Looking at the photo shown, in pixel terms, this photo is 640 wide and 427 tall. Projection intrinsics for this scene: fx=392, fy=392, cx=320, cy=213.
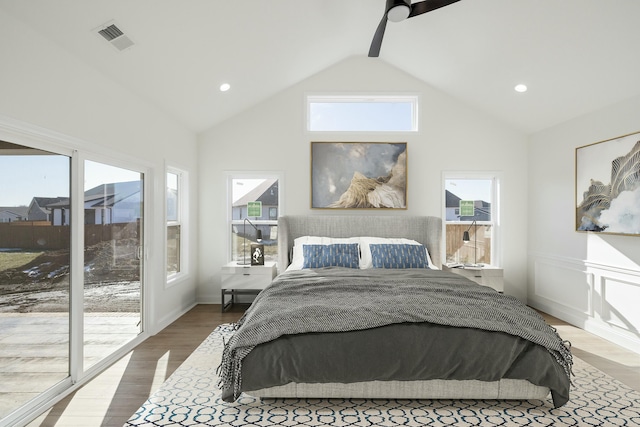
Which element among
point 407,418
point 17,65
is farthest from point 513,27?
point 17,65

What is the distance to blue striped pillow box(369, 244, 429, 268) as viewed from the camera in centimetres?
442

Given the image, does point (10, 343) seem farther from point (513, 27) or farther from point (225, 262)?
point (513, 27)

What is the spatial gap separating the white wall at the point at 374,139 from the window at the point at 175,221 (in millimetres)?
339

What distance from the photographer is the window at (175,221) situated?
15.6ft

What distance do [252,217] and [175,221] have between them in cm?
100

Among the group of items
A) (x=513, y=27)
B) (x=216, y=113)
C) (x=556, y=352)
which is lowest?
(x=556, y=352)

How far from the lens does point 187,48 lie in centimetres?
332

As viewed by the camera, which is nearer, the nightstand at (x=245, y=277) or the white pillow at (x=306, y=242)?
the white pillow at (x=306, y=242)

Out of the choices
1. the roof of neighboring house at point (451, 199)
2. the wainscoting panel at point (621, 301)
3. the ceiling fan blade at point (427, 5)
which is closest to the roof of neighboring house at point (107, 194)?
the ceiling fan blade at point (427, 5)

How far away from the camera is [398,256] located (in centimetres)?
445

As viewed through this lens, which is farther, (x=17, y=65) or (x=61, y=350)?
(x=61, y=350)

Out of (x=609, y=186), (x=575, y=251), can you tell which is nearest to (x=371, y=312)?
(x=609, y=186)

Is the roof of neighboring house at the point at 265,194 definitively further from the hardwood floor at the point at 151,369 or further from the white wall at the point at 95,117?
the hardwood floor at the point at 151,369

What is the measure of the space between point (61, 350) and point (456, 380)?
8.81 ft
